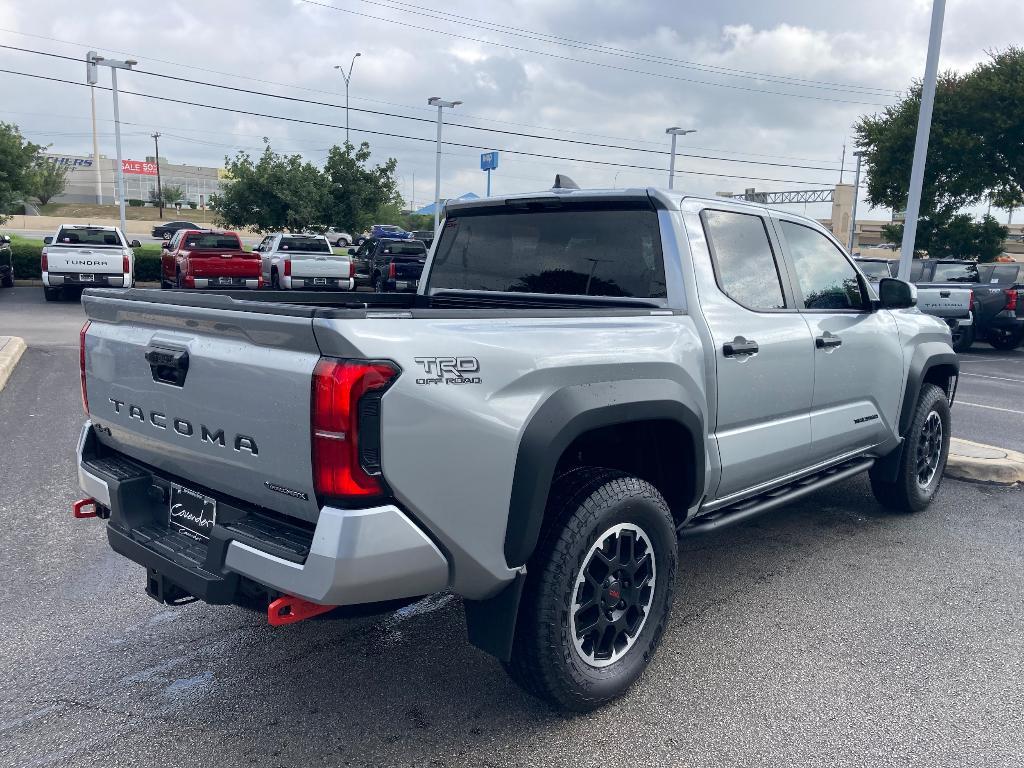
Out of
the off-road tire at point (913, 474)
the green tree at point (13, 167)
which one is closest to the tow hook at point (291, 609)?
the off-road tire at point (913, 474)

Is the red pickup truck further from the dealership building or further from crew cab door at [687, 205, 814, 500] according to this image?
the dealership building

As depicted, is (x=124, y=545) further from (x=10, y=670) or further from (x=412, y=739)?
(x=412, y=739)

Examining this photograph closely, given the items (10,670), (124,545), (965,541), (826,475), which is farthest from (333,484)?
(965,541)

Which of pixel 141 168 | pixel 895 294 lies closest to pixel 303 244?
pixel 895 294

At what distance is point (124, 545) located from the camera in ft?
9.57

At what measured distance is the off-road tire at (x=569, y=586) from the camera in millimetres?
2770

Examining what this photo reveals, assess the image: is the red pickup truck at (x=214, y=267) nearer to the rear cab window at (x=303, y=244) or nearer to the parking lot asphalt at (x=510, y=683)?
the rear cab window at (x=303, y=244)

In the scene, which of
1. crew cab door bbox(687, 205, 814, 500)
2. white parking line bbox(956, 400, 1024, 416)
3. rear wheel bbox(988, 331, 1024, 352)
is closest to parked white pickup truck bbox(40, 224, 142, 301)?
white parking line bbox(956, 400, 1024, 416)

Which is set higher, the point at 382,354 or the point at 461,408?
the point at 382,354

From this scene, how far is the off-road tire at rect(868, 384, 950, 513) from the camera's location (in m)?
5.26

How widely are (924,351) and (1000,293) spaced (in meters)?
12.6

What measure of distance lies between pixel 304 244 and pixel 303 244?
3 centimetres

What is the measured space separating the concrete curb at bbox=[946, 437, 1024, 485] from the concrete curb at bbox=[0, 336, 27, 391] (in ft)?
30.4

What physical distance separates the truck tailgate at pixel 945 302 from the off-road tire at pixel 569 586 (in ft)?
47.6
